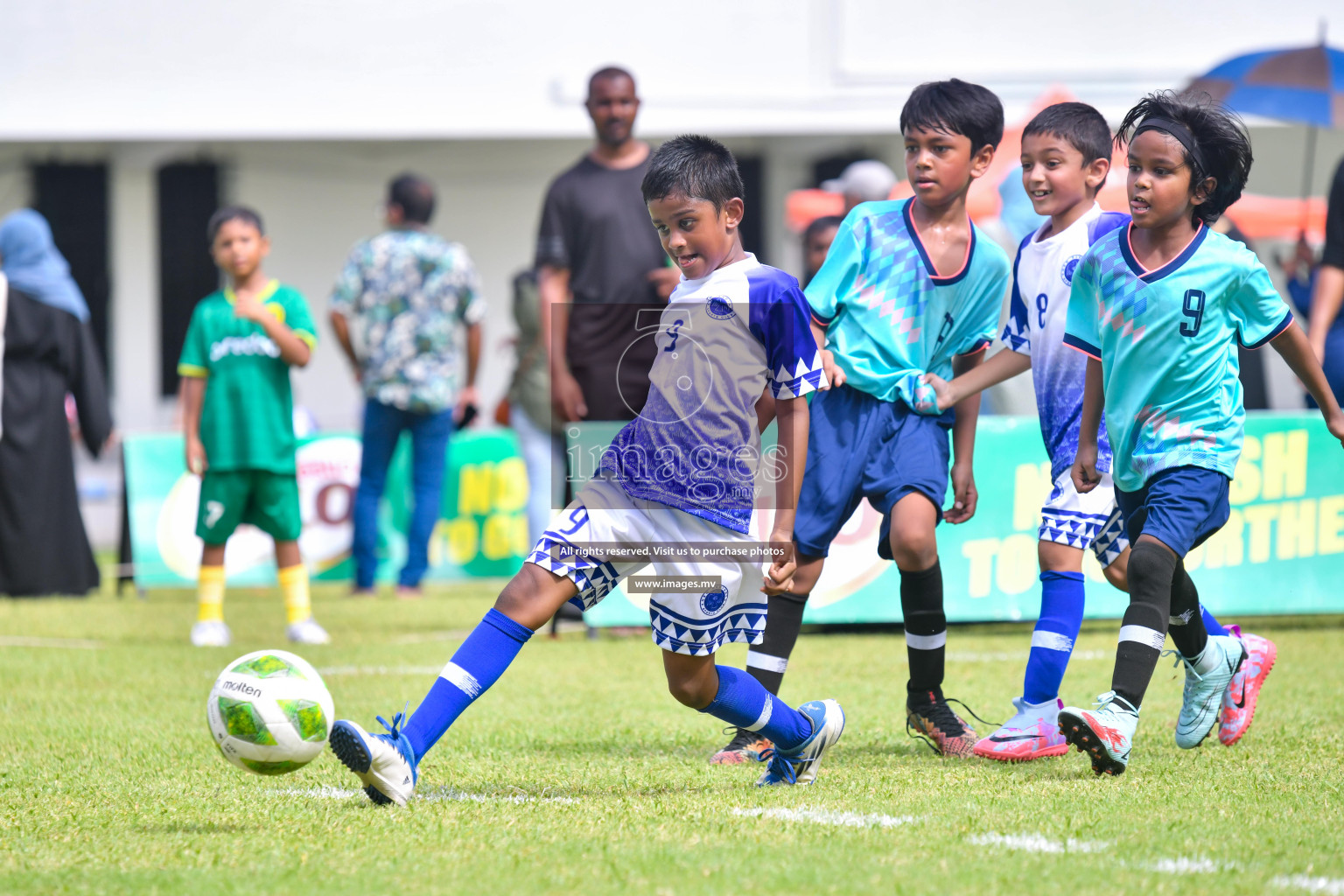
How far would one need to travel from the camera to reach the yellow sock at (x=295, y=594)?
7.37m

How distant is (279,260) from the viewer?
16359 millimetres

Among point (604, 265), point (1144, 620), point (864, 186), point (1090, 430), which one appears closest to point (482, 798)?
point (1144, 620)

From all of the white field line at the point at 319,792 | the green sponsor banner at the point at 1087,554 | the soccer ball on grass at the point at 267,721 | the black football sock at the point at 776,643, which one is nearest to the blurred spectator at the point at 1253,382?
the green sponsor banner at the point at 1087,554

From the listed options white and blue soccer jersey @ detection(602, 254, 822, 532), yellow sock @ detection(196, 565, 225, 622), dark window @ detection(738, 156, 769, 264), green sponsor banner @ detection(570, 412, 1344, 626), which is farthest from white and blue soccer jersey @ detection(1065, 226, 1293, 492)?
dark window @ detection(738, 156, 769, 264)

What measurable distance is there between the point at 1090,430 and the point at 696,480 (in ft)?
4.19

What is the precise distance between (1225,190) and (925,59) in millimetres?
12406

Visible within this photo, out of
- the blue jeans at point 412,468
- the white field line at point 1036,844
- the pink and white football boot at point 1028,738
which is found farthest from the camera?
the blue jeans at point 412,468

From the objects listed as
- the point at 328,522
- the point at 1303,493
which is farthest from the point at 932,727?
the point at 328,522

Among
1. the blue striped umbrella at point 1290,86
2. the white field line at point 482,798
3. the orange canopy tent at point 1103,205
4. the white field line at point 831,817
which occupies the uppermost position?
the blue striped umbrella at point 1290,86

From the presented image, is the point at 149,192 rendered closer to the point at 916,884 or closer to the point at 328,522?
the point at 328,522

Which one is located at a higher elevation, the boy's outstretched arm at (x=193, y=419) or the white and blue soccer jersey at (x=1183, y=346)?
the white and blue soccer jersey at (x=1183, y=346)

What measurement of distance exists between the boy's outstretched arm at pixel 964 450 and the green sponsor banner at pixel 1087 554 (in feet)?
8.72

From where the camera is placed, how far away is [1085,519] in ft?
15.0

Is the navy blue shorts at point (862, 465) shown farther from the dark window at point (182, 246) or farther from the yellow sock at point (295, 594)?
the dark window at point (182, 246)
